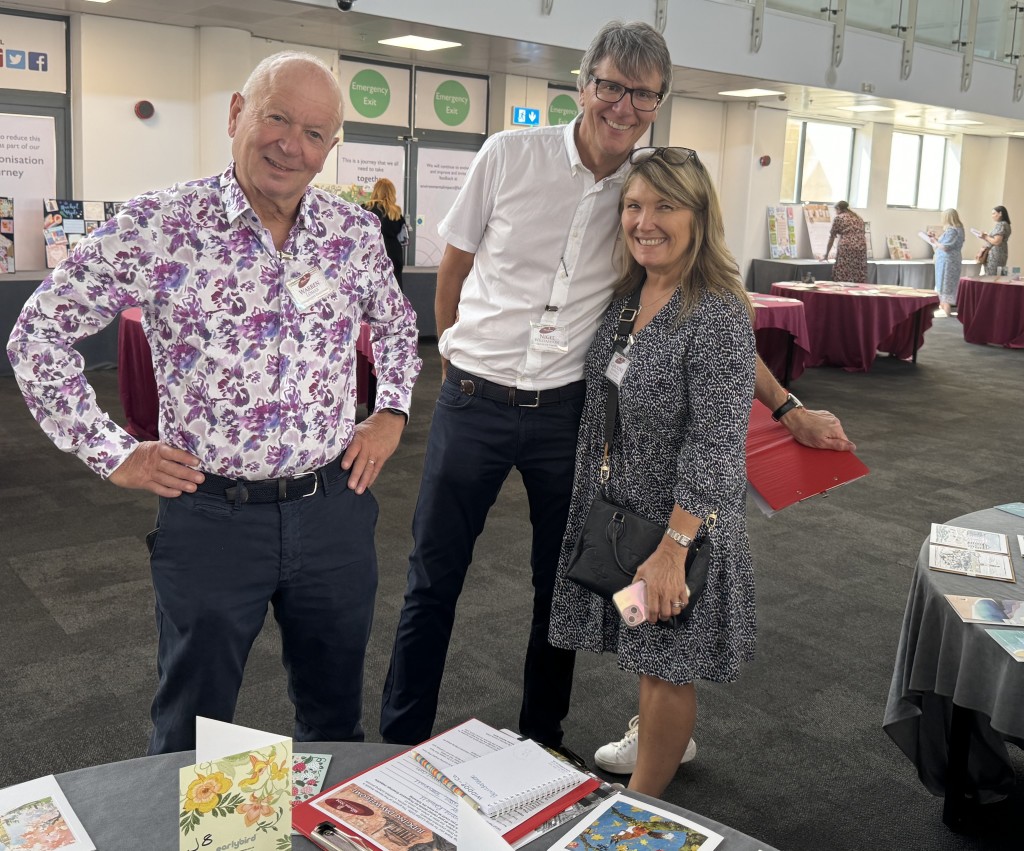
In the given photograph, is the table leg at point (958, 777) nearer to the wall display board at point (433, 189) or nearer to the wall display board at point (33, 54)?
the wall display board at point (33, 54)

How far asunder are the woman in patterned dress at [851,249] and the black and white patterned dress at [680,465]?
29.3 feet

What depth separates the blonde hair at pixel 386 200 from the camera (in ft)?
26.8

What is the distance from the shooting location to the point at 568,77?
1138 centimetres

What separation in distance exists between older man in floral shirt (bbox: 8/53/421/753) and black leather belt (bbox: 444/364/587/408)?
0.45 meters

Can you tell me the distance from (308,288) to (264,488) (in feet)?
1.11

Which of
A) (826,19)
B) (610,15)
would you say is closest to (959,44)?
(826,19)

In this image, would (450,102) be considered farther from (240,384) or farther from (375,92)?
(240,384)

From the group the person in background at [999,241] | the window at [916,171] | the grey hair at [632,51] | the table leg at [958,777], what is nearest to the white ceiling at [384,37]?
the person in background at [999,241]

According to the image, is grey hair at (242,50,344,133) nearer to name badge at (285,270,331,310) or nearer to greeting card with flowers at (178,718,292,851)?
name badge at (285,270,331,310)

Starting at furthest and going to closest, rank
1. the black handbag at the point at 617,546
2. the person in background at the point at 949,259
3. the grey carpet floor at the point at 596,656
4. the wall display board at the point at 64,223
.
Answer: the person in background at the point at 949,259
the wall display board at the point at 64,223
the grey carpet floor at the point at 596,656
the black handbag at the point at 617,546

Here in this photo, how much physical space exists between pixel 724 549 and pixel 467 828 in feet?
3.93

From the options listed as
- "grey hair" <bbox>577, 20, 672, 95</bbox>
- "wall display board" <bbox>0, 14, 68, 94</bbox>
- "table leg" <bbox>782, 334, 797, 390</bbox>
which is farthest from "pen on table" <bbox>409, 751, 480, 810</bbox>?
"wall display board" <bbox>0, 14, 68, 94</bbox>

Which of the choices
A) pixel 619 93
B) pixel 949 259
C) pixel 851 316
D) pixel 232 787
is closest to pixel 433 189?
pixel 851 316

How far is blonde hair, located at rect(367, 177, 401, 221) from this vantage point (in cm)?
816
